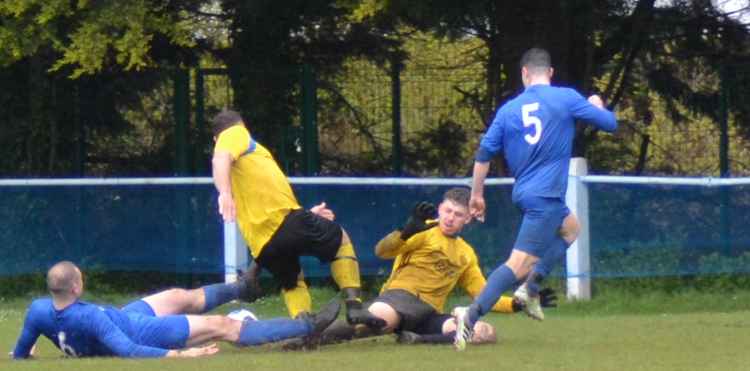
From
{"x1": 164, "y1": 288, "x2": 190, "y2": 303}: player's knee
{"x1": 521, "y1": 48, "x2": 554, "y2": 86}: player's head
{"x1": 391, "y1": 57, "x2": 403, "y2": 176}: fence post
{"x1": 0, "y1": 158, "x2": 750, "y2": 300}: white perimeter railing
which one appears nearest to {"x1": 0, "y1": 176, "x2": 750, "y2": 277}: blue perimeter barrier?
{"x1": 0, "y1": 158, "x2": 750, "y2": 300}: white perimeter railing

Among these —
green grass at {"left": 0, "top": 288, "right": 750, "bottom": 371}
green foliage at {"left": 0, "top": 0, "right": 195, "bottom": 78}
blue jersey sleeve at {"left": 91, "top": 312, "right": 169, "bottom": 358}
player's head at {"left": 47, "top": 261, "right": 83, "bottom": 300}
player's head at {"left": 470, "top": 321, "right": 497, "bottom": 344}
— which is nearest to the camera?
green grass at {"left": 0, "top": 288, "right": 750, "bottom": 371}

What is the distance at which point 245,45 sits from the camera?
16.8m

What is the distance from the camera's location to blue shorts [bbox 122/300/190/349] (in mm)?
8609

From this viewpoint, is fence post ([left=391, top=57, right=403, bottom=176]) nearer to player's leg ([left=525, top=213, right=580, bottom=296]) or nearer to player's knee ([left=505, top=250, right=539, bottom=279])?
player's leg ([left=525, top=213, right=580, bottom=296])

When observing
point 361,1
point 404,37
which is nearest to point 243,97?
point 404,37

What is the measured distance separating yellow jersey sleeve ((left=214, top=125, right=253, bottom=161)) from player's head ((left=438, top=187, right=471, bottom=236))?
1243 mm

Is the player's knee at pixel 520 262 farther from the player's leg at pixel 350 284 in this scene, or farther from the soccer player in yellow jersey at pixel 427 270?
the player's leg at pixel 350 284

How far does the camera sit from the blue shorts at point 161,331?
28.2ft

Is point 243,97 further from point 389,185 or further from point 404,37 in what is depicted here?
point 389,185

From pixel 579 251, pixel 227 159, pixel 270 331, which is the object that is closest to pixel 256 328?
pixel 270 331

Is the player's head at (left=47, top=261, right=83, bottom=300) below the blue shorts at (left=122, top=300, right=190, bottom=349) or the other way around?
the other way around

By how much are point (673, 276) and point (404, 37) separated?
14.6 feet

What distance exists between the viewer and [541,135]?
8.74 m

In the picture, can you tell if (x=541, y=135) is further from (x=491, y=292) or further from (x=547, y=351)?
(x=547, y=351)
